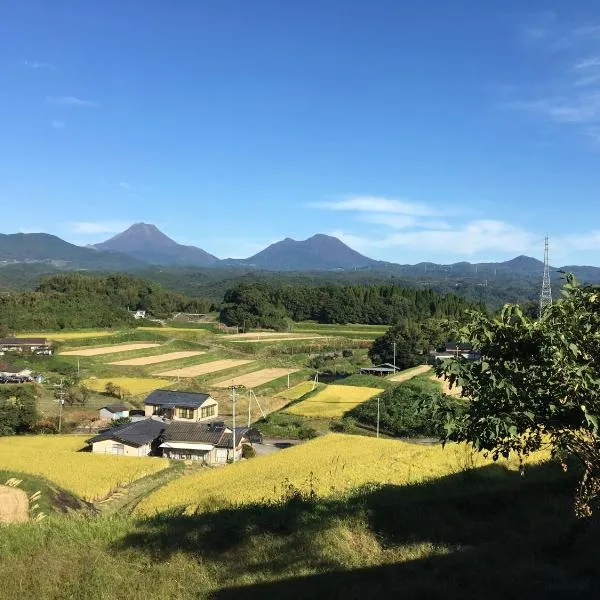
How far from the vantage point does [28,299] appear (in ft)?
229

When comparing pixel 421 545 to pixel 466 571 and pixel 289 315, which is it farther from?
pixel 289 315

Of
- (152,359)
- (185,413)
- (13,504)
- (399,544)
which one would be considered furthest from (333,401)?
(399,544)

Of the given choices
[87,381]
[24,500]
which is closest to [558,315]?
[24,500]

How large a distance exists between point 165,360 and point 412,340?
78.2 ft

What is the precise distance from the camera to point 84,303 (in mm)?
72625

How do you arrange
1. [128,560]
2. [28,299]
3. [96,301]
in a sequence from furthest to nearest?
1. [96,301]
2. [28,299]
3. [128,560]

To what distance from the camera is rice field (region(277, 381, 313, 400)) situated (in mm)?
38750

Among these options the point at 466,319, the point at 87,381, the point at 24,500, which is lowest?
the point at 87,381

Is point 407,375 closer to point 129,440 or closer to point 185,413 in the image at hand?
point 185,413

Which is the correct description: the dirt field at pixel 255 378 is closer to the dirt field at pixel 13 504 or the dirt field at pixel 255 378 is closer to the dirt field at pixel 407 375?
the dirt field at pixel 407 375

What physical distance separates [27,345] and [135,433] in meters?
29.8

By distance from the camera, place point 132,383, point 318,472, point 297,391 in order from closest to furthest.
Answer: point 318,472 → point 297,391 → point 132,383

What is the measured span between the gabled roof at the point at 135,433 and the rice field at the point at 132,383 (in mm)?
12305

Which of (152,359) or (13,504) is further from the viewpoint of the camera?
(152,359)
